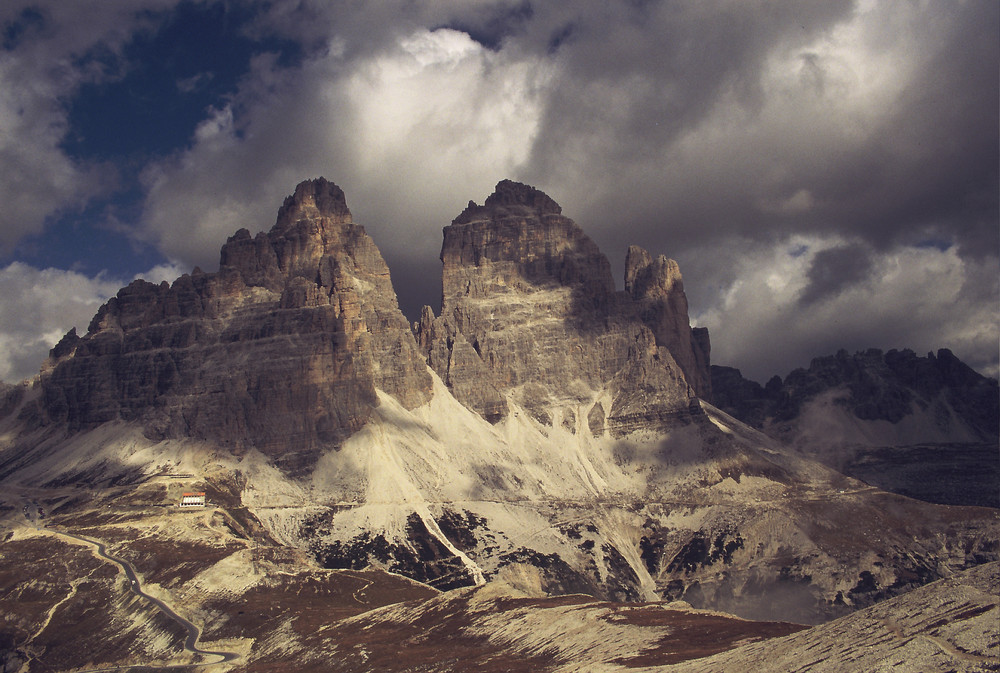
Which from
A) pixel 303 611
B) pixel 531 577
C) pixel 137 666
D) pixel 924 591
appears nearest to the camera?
pixel 924 591

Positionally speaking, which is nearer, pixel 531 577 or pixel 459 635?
pixel 459 635

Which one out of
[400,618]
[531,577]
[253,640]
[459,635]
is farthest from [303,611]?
[531,577]

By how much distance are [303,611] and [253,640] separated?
14.7m

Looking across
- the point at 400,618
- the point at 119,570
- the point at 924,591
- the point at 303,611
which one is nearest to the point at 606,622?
the point at 400,618

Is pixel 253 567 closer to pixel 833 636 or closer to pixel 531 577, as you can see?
pixel 531 577

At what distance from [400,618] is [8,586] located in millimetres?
80962

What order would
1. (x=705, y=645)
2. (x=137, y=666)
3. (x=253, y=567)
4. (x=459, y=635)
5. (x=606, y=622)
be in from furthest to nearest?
(x=253, y=567) → (x=137, y=666) → (x=459, y=635) → (x=606, y=622) → (x=705, y=645)

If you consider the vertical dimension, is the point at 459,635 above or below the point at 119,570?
below

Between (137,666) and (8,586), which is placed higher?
(8,586)

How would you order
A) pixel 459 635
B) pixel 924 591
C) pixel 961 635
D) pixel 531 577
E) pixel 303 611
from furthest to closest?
1. pixel 531 577
2. pixel 303 611
3. pixel 459 635
4. pixel 924 591
5. pixel 961 635

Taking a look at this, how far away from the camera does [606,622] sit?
310ft

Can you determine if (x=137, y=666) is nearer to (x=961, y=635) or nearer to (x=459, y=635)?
(x=459, y=635)

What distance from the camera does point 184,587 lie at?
15425 cm

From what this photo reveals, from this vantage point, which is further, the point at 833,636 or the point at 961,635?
the point at 833,636
